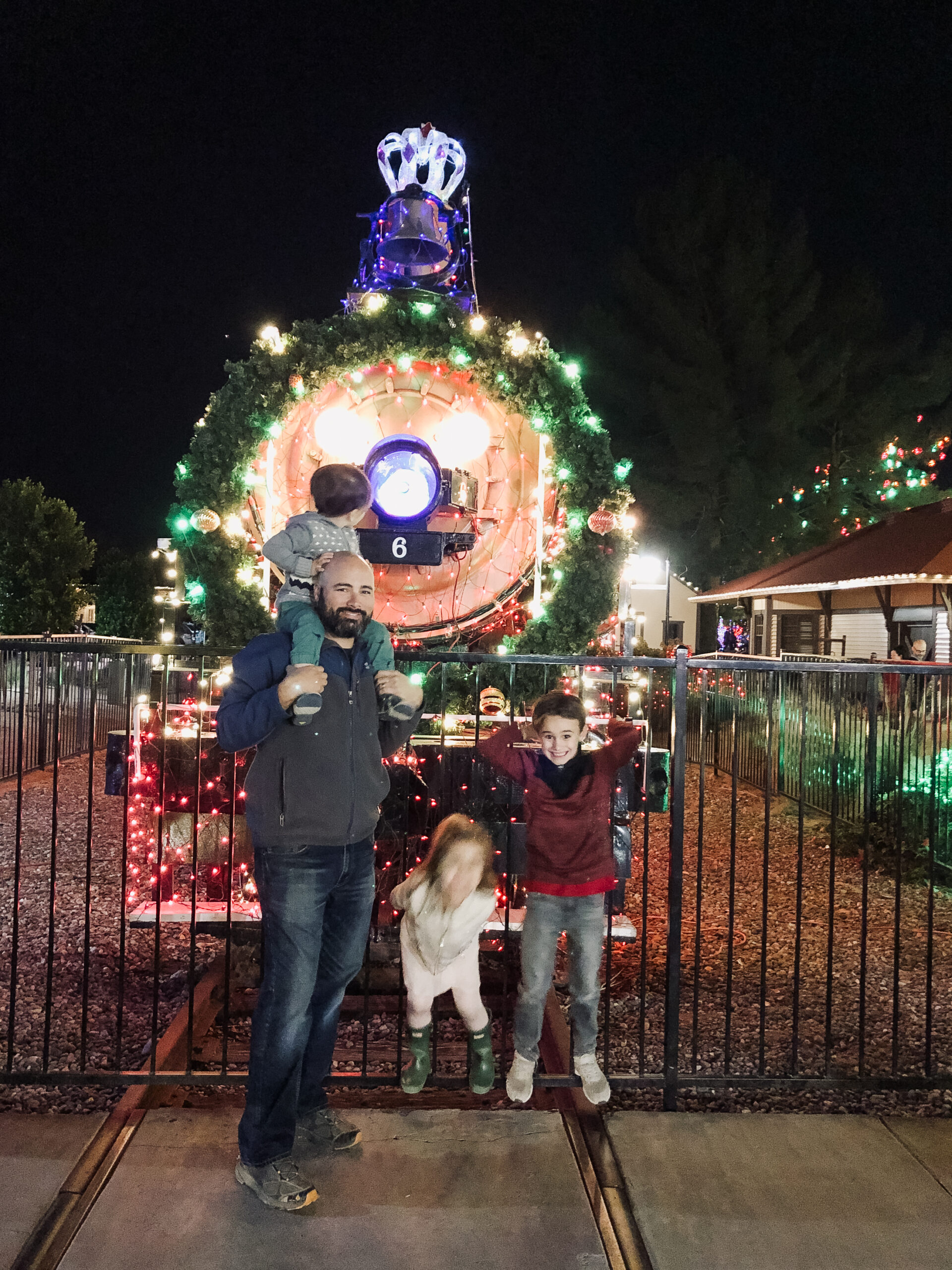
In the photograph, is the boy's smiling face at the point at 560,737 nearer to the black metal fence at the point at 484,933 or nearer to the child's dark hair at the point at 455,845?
the black metal fence at the point at 484,933

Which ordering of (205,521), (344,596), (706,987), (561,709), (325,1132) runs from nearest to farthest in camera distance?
(344,596)
(325,1132)
(561,709)
(205,521)
(706,987)

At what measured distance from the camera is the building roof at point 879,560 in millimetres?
13422

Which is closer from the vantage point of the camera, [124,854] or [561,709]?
[561,709]

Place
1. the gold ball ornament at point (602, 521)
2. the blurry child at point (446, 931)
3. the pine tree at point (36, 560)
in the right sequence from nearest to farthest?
the blurry child at point (446, 931) < the gold ball ornament at point (602, 521) < the pine tree at point (36, 560)

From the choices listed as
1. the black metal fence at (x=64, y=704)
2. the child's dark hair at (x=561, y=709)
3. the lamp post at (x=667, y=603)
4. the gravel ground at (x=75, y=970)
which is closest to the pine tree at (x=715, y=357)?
the lamp post at (x=667, y=603)

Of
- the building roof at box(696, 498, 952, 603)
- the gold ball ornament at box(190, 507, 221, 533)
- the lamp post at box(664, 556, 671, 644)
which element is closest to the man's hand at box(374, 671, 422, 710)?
the gold ball ornament at box(190, 507, 221, 533)

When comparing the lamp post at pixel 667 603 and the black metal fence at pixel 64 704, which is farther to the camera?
the lamp post at pixel 667 603

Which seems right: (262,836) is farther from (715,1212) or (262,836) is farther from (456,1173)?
(715,1212)

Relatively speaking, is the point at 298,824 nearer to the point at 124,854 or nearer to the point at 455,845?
the point at 455,845


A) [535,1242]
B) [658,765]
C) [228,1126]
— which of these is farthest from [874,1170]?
[228,1126]

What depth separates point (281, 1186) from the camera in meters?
2.62

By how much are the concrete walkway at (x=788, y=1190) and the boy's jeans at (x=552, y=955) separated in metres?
0.43

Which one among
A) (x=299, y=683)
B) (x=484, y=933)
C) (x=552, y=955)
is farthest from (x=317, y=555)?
(x=484, y=933)

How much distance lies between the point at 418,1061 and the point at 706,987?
2.25 m
